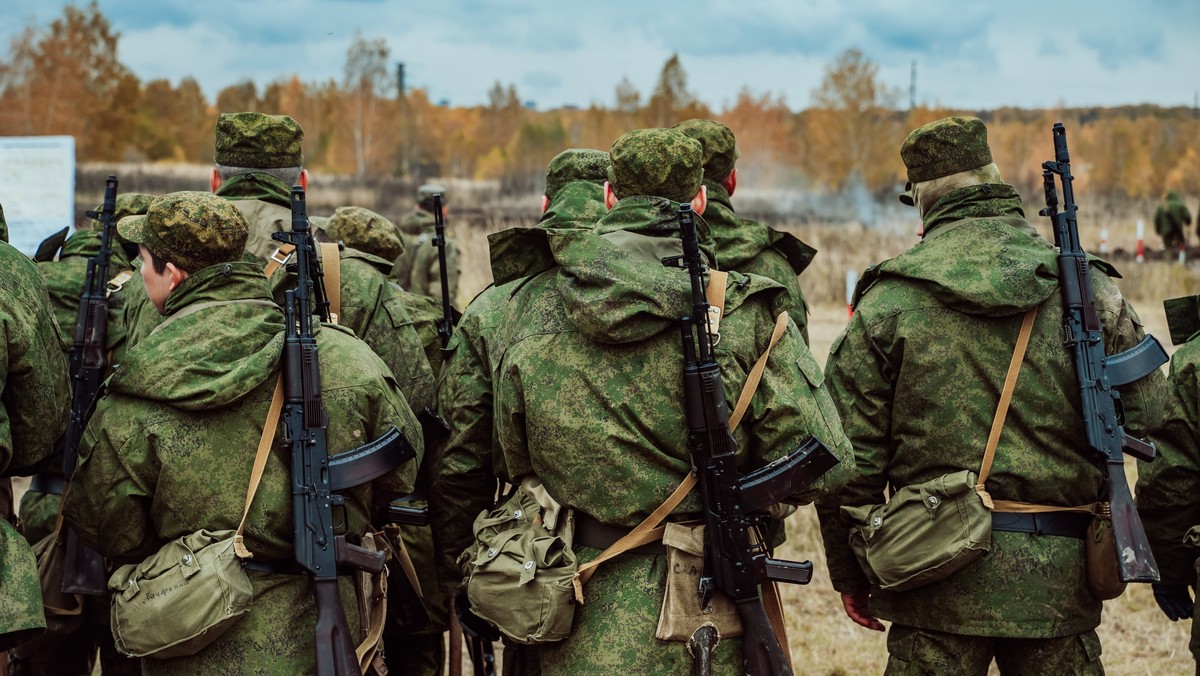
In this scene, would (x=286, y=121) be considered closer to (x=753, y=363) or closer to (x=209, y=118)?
(x=753, y=363)

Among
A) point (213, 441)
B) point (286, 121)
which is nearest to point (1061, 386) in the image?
point (213, 441)

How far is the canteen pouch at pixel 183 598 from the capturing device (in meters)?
3.32

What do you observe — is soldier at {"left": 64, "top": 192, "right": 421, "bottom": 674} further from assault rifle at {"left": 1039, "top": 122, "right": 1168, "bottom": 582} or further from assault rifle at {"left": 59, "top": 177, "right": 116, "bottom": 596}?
assault rifle at {"left": 1039, "top": 122, "right": 1168, "bottom": 582}

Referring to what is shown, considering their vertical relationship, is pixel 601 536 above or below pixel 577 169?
below

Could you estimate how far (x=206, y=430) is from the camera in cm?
345

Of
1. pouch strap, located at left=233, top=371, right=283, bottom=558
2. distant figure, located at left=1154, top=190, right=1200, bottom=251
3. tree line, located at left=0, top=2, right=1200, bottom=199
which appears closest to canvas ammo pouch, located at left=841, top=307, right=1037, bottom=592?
pouch strap, located at left=233, top=371, right=283, bottom=558

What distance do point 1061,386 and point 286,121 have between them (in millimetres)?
3239

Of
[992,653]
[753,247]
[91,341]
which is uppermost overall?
[753,247]

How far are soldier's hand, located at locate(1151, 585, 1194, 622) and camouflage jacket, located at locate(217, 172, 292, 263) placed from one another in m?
3.85

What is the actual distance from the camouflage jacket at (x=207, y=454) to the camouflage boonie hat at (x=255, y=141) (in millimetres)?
1489

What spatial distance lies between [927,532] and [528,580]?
1451 millimetres

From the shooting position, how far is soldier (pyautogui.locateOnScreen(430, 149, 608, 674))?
397 cm

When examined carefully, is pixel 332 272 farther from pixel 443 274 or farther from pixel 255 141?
pixel 443 274

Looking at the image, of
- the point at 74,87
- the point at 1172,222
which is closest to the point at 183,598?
the point at 1172,222
